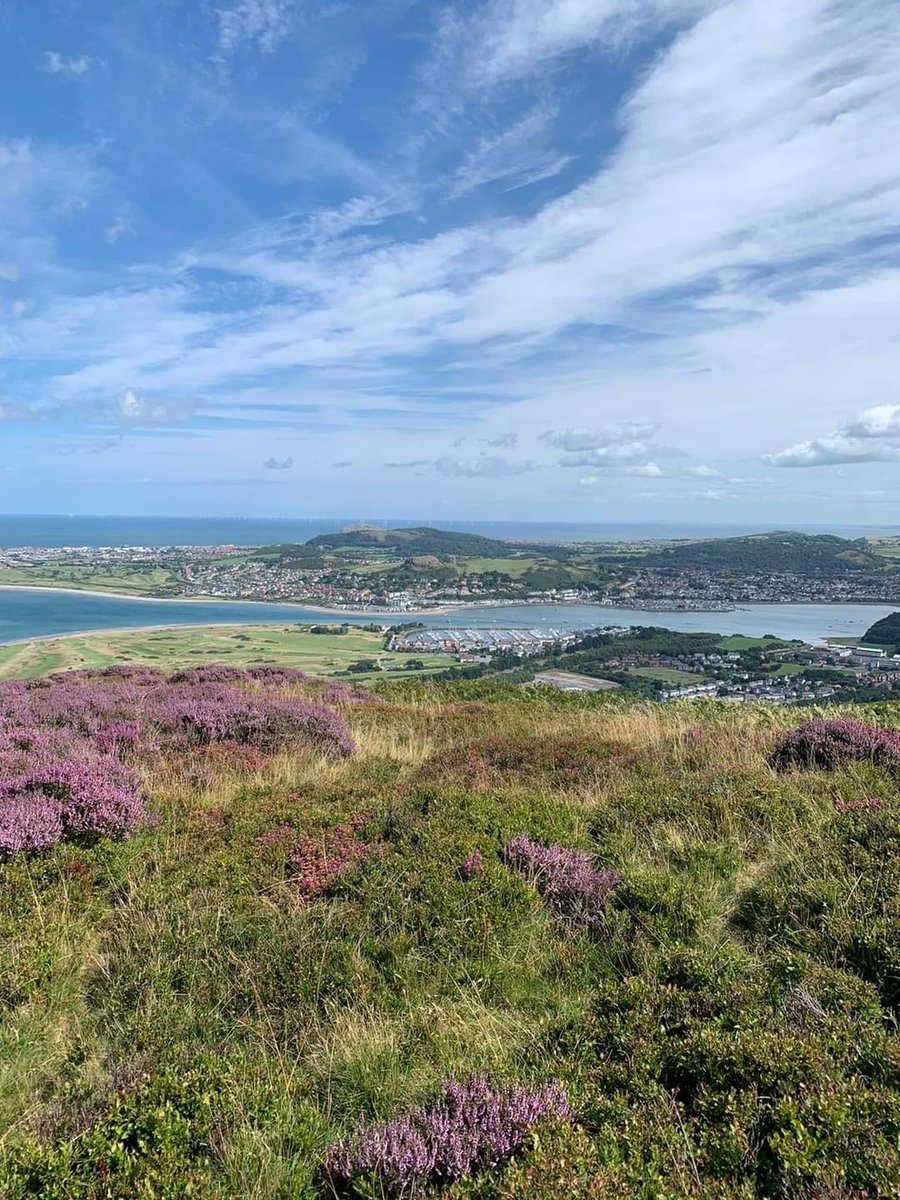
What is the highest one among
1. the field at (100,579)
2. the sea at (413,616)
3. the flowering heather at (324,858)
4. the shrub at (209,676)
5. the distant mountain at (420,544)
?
→ the distant mountain at (420,544)

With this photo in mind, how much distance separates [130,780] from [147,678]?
8.87 meters

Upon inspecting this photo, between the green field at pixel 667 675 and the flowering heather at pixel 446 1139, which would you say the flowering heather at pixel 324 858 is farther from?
the green field at pixel 667 675

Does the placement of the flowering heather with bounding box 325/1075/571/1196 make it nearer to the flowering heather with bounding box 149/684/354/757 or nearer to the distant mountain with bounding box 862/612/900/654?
the flowering heather with bounding box 149/684/354/757

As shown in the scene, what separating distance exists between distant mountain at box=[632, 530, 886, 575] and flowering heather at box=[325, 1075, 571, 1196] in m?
96.9

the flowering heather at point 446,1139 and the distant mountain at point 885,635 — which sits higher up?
the flowering heather at point 446,1139

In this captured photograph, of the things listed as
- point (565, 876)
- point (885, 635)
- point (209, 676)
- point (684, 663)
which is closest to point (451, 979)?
point (565, 876)

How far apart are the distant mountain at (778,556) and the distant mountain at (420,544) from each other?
112 ft

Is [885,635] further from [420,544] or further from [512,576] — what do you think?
[420,544]

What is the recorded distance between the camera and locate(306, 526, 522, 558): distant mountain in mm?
129750

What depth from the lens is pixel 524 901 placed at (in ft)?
15.6

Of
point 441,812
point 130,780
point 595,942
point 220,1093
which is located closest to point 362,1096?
point 220,1093

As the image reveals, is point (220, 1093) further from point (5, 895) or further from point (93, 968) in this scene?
point (5, 895)

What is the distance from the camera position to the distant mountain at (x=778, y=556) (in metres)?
89.4

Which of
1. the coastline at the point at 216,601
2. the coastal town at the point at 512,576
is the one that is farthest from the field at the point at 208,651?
the coastal town at the point at 512,576
